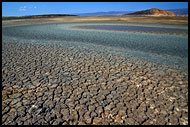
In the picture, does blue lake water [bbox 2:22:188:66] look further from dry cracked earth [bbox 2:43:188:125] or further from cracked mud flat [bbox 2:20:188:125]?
dry cracked earth [bbox 2:43:188:125]

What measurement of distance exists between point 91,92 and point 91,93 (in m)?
0.06

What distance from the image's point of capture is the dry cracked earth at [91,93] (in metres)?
3.74

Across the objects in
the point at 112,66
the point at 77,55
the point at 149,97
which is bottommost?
the point at 149,97

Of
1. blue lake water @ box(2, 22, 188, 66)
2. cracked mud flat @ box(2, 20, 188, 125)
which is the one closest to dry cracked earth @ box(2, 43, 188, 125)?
cracked mud flat @ box(2, 20, 188, 125)

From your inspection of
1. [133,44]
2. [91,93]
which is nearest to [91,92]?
[91,93]

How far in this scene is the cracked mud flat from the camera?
3.75 meters

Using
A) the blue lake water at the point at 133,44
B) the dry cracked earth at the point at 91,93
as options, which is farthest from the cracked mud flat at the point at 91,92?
the blue lake water at the point at 133,44

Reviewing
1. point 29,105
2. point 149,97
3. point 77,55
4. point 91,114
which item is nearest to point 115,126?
point 91,114

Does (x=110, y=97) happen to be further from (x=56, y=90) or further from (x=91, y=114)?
(x=56, y=90)

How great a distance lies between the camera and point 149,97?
15.2 feet

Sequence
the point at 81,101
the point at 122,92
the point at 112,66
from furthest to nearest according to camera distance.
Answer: the point at 112,66 < the point at 122,92 < the point at 81,101

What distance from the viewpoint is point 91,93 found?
4.80 meters

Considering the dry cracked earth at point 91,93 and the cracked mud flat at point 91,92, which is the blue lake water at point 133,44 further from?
the dry cracked earth at point 91,93

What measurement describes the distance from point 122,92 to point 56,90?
8.05ft
